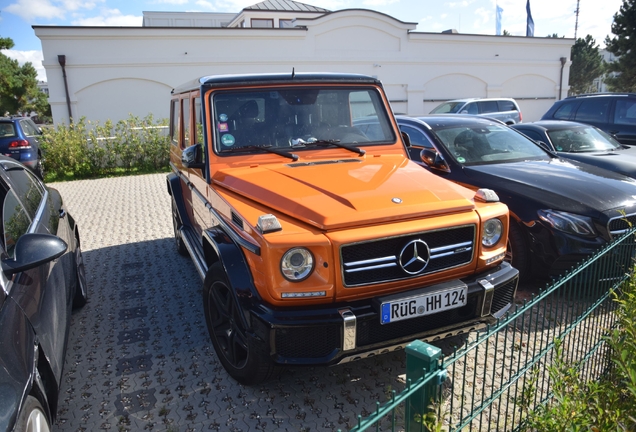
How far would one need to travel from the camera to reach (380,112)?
14.8 ft

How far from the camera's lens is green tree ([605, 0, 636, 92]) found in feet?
91.6

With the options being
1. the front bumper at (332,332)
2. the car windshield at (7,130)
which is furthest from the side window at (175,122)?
the car windshield at (7,130)

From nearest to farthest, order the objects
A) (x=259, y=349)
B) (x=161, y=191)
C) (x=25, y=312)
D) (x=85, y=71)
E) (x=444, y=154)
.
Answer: (x=25, y=312) < (x=259, y=349) < (x=444, y=154) < (x=161, y=191) < (x=85, y=71)

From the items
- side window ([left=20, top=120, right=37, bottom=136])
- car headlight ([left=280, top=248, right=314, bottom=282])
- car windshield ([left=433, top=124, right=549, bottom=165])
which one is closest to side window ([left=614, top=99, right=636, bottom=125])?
car windshield ([left=433, top=124, right=549, bottom=165])

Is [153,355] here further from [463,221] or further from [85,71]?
[85,71]

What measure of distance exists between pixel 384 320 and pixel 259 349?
754 mm

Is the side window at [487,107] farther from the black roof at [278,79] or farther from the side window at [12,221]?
the side window at [12,221]

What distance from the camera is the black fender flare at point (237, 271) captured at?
2842 millimetres

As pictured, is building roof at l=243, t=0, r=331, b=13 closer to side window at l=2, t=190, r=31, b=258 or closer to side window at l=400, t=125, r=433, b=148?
side window at l=400, t=125, r=433, b=148

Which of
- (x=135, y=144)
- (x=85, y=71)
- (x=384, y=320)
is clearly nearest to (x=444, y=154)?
(x=384, y=320)

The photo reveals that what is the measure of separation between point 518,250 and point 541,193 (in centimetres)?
62

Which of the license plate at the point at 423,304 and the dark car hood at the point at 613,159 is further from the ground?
the dark car hood at the point at 613,159

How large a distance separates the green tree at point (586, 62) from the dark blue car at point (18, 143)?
48297 millimetres

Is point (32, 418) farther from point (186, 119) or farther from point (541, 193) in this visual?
point (541, 193)
